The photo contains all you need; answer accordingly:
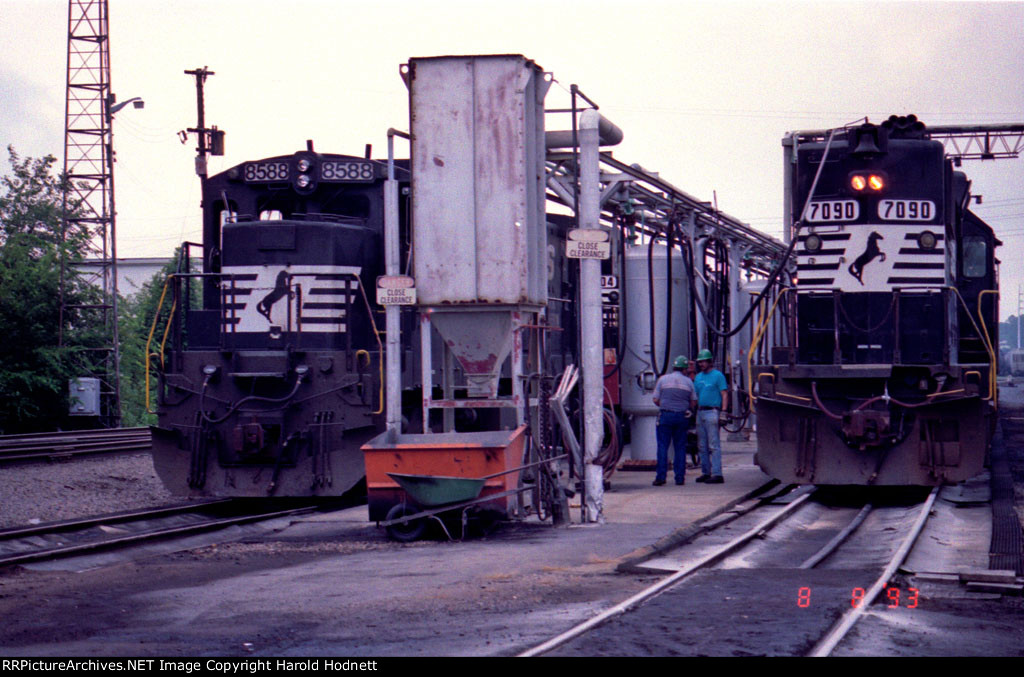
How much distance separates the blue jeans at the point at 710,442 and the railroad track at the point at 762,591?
2.80 m

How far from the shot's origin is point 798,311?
12969mm

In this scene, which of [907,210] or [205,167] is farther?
[205,167]

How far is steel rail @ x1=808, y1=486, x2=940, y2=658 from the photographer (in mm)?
5191

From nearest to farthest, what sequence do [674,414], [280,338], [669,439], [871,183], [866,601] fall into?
[866,601] < [280,338] < [871,183] < [674,414] < [669,439]

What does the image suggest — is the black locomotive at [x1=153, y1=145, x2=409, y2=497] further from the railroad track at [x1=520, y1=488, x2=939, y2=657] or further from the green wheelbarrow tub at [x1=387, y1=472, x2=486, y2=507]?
the railroad track at [x1=520, y1=488, x2=939, y2=657]

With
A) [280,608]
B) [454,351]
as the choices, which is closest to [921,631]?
[280,608]

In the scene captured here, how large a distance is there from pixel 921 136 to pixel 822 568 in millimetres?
6583

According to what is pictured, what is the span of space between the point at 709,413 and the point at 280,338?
5.11 meters

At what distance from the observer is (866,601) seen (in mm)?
6316

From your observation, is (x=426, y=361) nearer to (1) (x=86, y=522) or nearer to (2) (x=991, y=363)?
(1) (x=86, y=522)

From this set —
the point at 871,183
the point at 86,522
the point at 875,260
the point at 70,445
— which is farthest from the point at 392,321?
the point at 70,445

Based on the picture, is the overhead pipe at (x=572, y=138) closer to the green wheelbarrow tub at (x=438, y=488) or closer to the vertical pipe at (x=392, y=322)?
the vertical pipe at (x=392, y=322)

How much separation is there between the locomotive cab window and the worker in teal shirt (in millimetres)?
3487

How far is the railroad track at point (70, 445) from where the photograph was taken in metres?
17.3
